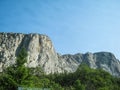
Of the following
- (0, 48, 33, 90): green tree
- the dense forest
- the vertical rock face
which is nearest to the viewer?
(0, 48, 33, 90): green tree

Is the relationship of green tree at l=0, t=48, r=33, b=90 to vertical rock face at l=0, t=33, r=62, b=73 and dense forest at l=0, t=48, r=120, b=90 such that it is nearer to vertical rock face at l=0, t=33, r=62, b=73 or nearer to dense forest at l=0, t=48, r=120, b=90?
dense forest at l=0, t=48, r=120, b=90

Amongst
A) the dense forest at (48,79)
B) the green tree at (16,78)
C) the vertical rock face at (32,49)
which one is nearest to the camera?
the green tree at (16,78)

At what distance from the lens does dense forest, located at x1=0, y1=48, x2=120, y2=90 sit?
5119cm

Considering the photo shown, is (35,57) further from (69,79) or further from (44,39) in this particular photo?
(69,79)

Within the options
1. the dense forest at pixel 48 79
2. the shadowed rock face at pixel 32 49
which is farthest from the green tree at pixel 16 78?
the shadowed rock face at pixel 32 49

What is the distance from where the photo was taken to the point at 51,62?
605ft

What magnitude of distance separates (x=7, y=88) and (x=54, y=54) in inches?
5616

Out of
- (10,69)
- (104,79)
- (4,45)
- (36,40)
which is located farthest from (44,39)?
(10,69)

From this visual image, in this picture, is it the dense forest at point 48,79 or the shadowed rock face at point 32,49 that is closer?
the dense forest at point 48,79

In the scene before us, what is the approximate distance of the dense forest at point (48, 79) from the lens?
168 feet

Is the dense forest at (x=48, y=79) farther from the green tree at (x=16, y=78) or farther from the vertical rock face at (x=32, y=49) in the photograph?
the vertical rock face at (x=32, y=49)

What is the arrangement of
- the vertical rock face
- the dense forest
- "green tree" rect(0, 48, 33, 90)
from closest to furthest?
"green tree" rect(0, 48, 33, 90) < the dense forest < the vertical rock face

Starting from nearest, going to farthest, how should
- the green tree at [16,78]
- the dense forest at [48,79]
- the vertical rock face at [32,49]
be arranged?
the green tree at [16,78] < the dense forest at [48,79] < the vertical rock face at [32,49]

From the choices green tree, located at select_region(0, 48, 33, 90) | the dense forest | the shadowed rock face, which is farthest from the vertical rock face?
green tree, located at select_region(0, 48, 33, 90)
